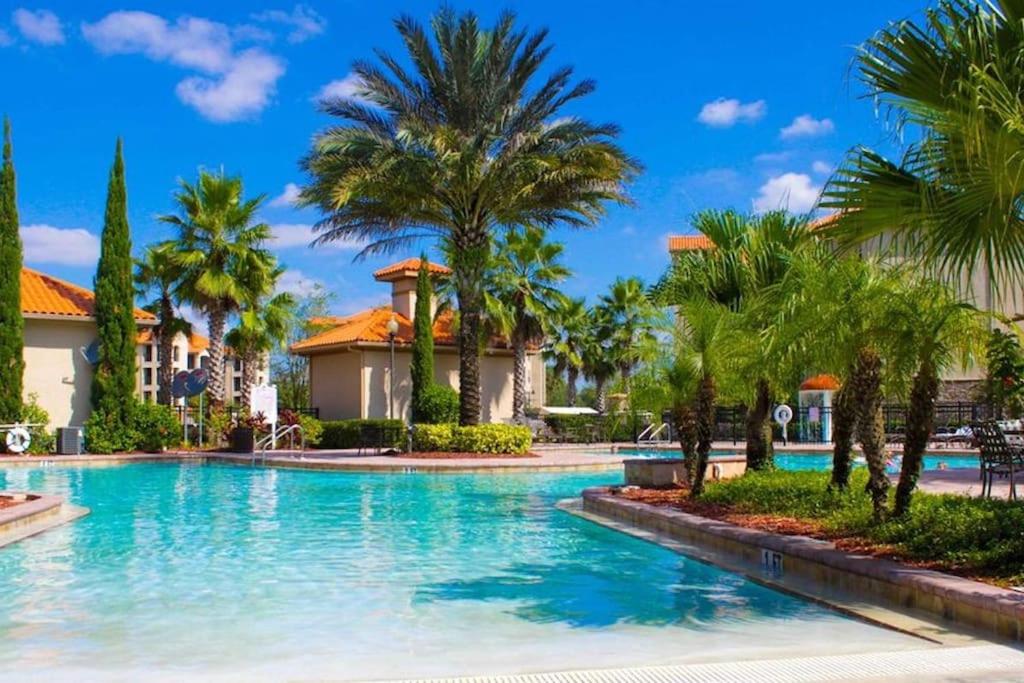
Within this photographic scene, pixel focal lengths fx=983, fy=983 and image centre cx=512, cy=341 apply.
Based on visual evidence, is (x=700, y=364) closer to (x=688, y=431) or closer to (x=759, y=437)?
(x=688, y=431)

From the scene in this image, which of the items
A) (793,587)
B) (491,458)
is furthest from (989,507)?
(491,458)

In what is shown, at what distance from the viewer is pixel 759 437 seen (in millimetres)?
13898

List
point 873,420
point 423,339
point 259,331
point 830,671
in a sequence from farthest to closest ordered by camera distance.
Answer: point 259,331 < point 423,339 < point 873,420 < point 830,671

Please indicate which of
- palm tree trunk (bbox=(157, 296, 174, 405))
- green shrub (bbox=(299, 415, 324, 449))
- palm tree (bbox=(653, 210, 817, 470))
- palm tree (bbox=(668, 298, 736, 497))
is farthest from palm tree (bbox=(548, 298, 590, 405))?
palm tree (bbox=(668, 298, 736, 497))

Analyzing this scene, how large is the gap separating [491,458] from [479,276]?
4532 mm

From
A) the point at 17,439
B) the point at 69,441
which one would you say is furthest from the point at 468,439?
the point at 17,439

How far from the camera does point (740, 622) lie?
22.0 feet

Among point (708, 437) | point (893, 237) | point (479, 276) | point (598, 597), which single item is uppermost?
point (479, 276)

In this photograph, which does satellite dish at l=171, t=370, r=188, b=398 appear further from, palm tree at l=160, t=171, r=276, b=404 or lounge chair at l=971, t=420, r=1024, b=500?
lounge chair at l=971, t=420, r=1024, b=500

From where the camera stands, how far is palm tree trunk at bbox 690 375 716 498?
12359mm

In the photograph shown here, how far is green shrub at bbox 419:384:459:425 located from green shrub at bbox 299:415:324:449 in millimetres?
4843

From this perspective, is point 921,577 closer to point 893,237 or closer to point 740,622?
point 740,622

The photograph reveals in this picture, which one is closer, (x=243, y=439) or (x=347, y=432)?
(x=243, y=439)

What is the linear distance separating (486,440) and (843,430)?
15.4 m
